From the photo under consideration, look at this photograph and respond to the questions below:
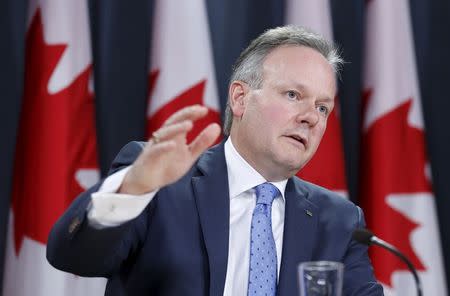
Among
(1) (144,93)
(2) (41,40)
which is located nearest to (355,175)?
(1) (144,93)

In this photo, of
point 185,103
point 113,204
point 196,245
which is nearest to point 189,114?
point 113,204

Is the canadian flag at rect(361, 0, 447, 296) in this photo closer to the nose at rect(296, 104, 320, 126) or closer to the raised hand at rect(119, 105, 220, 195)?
the nose at rect(296, 104, 320, 126)

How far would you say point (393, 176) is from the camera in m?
2.93

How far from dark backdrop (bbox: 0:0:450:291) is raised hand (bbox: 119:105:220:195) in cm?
134

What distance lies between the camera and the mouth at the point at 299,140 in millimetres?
2008

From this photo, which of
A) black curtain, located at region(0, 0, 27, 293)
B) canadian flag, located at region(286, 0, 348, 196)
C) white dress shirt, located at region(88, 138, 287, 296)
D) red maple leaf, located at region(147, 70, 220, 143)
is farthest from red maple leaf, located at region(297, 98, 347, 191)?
black curtain, located at region(0, 0, 27, 293)

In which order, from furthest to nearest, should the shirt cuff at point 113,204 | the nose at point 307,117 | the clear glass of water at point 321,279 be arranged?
the nose at point 307,117, the shirt cuff at point 113,204, the clear glass of water at point 321,279

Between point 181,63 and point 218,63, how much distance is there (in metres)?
0.20

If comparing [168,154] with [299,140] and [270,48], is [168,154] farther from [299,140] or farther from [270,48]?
[270,48]

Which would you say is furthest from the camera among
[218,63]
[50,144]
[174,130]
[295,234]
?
[218,63]

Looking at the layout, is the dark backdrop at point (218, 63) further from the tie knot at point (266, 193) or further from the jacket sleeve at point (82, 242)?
the jacket sleeve at point (82, 242)

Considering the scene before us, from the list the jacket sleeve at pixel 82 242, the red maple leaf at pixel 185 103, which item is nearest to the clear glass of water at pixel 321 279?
the jacket sleeve at pixel 82 242

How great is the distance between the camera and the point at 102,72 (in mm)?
2881

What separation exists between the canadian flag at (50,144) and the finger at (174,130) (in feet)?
4.51
